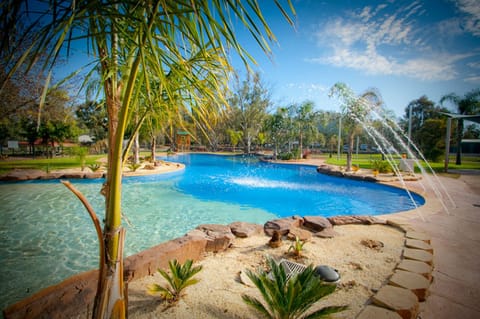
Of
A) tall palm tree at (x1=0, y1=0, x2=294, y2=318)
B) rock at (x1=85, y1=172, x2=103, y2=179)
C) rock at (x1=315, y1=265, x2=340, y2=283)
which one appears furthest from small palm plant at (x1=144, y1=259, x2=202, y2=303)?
rock at (x1=85, y1=172, x2=103, y2=179)

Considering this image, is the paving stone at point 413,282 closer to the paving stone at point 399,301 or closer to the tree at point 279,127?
the paving stone at point 399,301

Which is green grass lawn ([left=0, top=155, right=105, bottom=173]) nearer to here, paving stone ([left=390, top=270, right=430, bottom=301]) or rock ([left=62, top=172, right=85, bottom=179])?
rock ([left=62, top=172, right=85, bottom=179])

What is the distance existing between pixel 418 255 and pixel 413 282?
Answer: 95 cm

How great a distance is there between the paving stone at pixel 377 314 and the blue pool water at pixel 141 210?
2.31 meters

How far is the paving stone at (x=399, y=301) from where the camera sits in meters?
2.08

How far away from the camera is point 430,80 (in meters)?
18.9

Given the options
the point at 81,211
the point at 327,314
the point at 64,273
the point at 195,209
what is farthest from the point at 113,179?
the point at 81,211

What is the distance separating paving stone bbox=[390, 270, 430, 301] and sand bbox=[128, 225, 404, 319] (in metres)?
0.21

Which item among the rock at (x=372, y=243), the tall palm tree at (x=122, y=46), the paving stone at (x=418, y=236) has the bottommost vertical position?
the rock at (x=372, y=243)

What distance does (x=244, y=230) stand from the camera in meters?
4.54

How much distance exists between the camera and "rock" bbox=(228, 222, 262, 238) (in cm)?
445

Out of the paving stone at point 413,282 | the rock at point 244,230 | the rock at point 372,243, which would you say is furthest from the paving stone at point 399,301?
the rock at point 244,230

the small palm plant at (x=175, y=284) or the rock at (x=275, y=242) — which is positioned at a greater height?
the small palm plant at (x=175, y=284)

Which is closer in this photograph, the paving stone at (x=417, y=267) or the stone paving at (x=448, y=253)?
the stone paving at (x=448, y=253)
